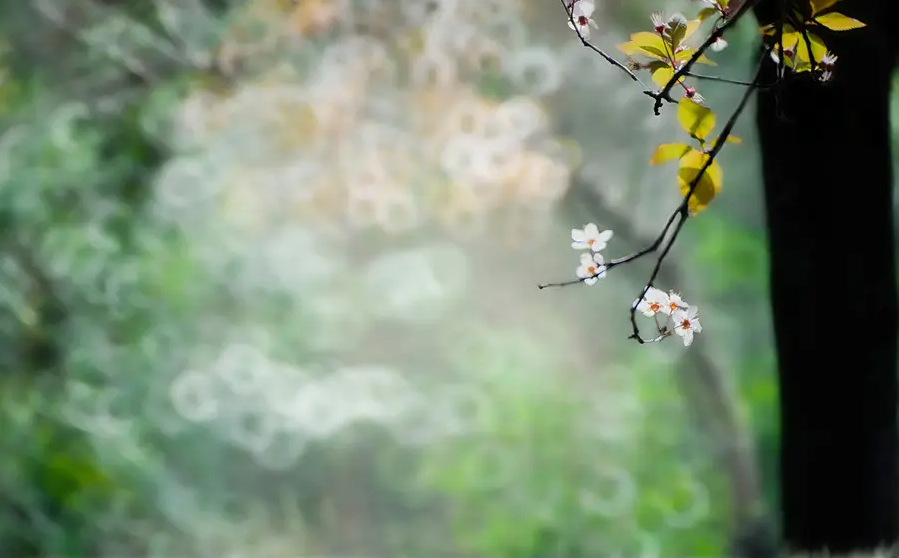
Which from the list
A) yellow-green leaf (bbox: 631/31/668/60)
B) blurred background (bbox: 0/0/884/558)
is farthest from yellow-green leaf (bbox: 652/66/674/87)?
blurred background (bbox: 0/0/884/558)

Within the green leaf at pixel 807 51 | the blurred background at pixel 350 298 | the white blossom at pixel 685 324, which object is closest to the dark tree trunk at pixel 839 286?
the blurred background at pixel 350 298

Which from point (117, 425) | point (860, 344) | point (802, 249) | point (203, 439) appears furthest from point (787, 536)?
point (117, 425)

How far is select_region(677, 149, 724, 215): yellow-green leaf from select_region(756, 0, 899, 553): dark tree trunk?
1.53 feet

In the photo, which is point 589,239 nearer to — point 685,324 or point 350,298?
point 685,324

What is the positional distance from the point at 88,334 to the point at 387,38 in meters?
0.81

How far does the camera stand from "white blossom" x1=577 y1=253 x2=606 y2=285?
0.50 m

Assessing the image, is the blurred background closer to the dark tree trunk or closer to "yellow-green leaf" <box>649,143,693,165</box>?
the dark tree trunk

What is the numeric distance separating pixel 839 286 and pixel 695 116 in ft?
1.89

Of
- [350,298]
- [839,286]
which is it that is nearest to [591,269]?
[839,286]

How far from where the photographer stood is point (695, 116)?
1.73 ft

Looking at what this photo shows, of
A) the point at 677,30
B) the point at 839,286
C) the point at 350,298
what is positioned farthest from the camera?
the point at 350,298

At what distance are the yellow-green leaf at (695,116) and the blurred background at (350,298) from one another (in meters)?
0.80

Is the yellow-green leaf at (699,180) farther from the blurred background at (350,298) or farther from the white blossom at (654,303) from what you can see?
the blurred background at (350,298)

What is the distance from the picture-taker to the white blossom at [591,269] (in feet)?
1.65
